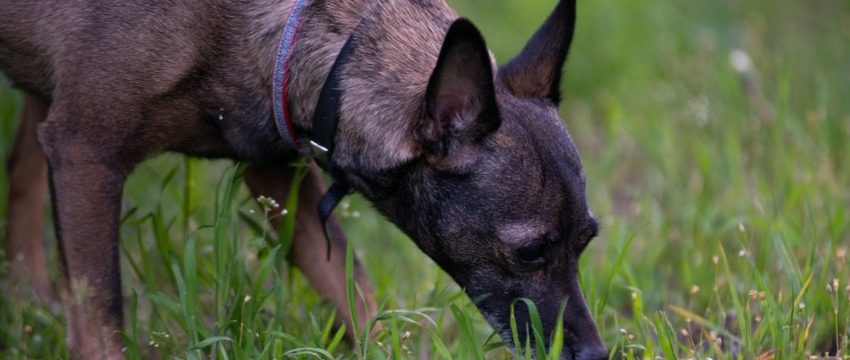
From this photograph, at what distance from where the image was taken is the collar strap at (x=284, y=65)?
10.4ft

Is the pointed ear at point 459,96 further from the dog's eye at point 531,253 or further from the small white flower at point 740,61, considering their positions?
the small white flower at point 740,61

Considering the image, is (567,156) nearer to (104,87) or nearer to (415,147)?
(415,147)

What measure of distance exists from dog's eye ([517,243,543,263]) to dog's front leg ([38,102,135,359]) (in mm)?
1299

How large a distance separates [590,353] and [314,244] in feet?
4.24

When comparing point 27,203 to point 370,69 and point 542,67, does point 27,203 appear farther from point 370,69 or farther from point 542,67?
point 542,67

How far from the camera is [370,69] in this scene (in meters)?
3.13

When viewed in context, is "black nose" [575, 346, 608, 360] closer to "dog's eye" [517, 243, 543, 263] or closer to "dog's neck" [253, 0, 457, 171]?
"dog's eye" [517, 243, 543, 263]

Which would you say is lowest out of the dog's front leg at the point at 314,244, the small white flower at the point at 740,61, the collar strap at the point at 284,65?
the dog's front leg at the point at 314,244

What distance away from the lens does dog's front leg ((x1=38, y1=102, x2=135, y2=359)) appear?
309 cm

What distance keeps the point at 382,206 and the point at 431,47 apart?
56 centimetres

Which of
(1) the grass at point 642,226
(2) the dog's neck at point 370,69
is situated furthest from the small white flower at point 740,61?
(2) the dog's neck at point 370,69

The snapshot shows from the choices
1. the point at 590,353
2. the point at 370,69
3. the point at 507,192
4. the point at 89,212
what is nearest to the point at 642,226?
the point at 590,353

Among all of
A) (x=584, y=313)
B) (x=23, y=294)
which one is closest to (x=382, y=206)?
(x=584, y=313)

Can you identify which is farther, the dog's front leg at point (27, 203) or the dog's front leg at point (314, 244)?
the dog's front leg at point (27, 203)
